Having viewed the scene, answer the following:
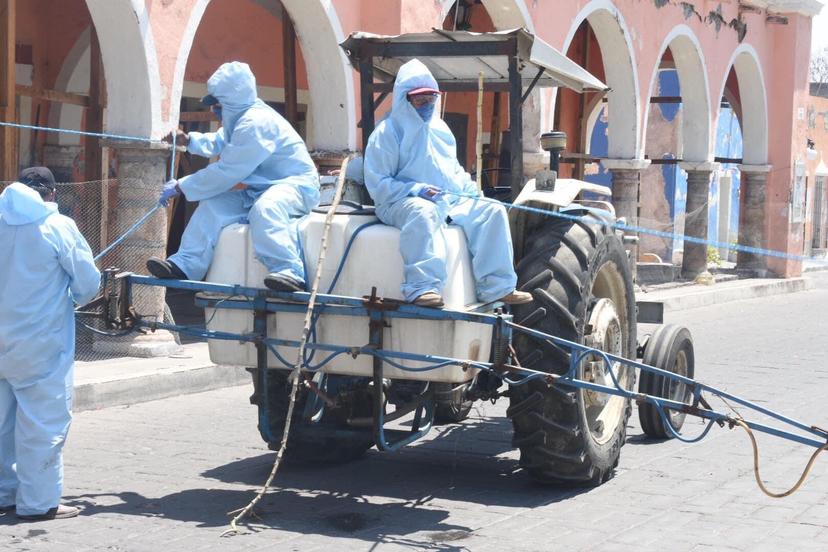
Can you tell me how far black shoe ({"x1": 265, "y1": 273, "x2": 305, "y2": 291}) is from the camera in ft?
21.0

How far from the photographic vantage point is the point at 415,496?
7227mm

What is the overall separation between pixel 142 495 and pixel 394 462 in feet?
5.62

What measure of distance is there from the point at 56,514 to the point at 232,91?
2.32 m

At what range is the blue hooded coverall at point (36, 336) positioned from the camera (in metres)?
6.46

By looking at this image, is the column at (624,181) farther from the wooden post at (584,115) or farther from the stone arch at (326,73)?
the stone arch at (326,73)

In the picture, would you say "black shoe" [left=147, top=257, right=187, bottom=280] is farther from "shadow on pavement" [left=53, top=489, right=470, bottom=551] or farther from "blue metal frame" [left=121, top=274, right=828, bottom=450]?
"shadow on pavement" [left=53, top=489, right=470, bottom=551]

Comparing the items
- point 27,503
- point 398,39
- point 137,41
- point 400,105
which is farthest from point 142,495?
point 137,41

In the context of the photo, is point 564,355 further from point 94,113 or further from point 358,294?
point 94,113

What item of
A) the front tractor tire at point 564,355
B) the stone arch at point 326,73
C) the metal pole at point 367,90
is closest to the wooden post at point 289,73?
the stone arch at point 326,73

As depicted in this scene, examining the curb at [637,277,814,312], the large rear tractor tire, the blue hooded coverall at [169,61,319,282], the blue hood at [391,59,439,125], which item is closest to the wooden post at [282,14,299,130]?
the curb at [637,277,814,312]

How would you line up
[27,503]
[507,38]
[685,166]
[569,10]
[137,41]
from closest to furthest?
[27,503]
[507,38]
[137,41]
[569,10]
[685,166]

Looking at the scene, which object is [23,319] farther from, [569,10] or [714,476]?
[569,10]

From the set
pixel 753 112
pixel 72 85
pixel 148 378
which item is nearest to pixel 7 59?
pixel 72 85

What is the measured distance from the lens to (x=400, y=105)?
6.75 meters
